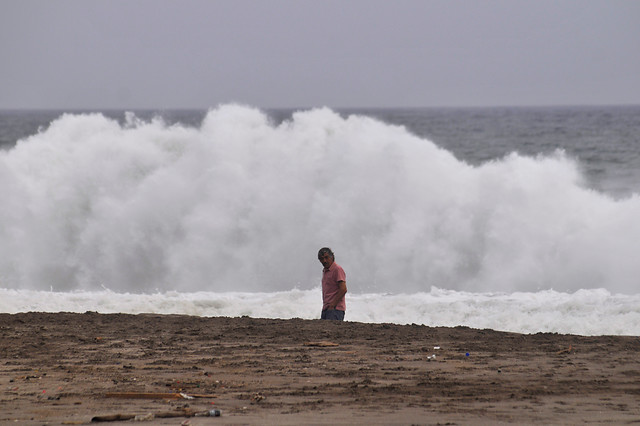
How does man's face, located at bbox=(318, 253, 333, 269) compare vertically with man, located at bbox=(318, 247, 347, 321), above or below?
above

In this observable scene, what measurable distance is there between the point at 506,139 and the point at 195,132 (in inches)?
1282

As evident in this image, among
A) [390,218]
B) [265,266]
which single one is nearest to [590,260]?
[390,218]

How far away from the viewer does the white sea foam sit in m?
11.6

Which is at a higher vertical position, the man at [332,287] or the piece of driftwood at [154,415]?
the piece of driftwood at [154,415]

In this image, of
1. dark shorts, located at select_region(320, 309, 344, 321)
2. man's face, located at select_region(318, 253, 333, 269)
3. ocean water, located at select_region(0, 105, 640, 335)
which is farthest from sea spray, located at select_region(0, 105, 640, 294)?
man's face, located at select_region(318, 253, 333, 269)

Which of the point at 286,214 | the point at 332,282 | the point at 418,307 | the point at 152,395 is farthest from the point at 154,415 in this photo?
the point at 286,214

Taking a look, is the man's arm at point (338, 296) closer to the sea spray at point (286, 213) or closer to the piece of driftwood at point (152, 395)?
the piece of driftwood at point (152, 395)

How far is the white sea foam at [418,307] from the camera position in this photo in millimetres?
11570

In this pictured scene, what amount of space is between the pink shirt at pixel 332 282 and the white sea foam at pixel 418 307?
2021 millimetres

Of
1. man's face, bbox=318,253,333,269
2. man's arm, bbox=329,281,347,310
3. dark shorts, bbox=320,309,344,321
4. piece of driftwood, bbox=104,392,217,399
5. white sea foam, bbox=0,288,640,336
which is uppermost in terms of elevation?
man's face, bbox=318,253,333,269

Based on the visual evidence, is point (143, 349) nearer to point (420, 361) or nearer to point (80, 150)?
point (420, 361)

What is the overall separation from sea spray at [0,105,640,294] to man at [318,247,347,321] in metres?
6.36

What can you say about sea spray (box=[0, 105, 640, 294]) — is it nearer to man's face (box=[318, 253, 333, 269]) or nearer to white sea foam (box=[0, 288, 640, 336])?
white sea foam (box=[0, 288, 640, 336])

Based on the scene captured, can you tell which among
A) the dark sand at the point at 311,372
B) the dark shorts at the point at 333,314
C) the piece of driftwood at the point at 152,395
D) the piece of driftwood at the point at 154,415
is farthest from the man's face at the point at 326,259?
the piece of driftwood at the point at 154,415
